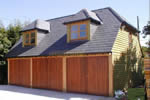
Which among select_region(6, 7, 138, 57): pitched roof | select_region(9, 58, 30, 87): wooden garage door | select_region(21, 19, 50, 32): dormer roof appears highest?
select_region(21, 19, 50, 32): dormer roof

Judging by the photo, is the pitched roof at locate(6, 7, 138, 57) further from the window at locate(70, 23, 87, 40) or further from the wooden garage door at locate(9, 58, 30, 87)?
the wooden garage door at locate(9, 58, 30, 87)

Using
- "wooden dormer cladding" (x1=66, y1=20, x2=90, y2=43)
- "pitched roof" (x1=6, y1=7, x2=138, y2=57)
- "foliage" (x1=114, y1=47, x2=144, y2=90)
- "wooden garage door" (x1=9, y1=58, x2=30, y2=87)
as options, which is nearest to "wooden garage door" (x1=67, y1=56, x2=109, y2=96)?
"pitched roof" (x1=6, y1=7, x2=138, y2=57)

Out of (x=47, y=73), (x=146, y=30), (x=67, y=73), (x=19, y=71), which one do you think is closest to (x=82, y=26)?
(x=67, y=73)

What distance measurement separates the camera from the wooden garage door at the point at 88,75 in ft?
28.0

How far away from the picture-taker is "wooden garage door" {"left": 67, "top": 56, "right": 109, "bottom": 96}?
28.0 ft

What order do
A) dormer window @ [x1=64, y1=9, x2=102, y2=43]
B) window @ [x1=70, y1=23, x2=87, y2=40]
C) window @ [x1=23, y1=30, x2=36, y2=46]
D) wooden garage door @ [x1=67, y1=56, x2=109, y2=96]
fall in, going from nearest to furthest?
1. wooden garage door @ [x1=67, y1=56, x2=109, y2=96]
2. dormer window @ [x1=64, y1=9, x2=102, y2=43]
3. window @ [x1=70, y1=23, x2=87, y2=40]
4. window @ [x1=23, y1=30, x2=36, y2=46]

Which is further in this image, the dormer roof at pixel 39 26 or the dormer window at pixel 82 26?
the dormer roof at pixel 39 26

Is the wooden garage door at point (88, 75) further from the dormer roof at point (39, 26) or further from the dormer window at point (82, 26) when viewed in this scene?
the dormer roof at point (39, 26)

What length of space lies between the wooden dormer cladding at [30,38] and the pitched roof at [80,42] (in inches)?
17.9

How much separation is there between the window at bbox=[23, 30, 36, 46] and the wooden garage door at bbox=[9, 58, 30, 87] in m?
1.63

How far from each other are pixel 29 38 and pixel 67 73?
5.76 m

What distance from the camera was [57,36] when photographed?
1230 centimetres

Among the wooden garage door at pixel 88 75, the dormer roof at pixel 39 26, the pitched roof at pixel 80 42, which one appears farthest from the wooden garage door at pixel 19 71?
the wooden garage door at pixel 88 75

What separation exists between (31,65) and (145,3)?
9.88 m
